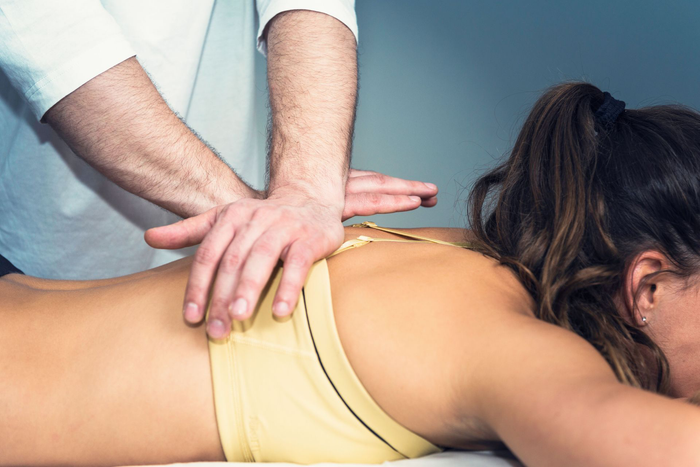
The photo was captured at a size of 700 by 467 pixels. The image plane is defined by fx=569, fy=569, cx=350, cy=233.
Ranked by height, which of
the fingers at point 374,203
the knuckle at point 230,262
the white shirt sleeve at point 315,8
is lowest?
the knuckle at point 230,262

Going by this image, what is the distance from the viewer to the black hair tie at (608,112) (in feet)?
3.42

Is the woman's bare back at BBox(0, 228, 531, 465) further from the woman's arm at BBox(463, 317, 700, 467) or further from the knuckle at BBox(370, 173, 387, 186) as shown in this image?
the knuckle at BBox(370, 173, 387, 186)

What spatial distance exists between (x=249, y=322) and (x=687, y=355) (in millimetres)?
718

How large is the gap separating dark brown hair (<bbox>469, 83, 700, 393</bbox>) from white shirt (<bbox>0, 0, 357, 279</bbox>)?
2.23 feet

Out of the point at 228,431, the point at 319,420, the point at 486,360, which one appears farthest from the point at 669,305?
the point at 228,431

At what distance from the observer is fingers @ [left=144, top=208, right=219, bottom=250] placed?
876mm

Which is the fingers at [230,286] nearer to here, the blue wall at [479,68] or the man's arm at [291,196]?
the man's arm at [291,196]

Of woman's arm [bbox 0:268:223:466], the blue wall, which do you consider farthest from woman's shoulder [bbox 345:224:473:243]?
the blue wall

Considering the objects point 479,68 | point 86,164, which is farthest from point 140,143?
point 479,68

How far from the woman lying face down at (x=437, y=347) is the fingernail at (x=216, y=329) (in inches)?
1.4

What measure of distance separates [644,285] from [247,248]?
649mm

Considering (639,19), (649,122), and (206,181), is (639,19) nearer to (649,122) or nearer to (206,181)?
(649,122)

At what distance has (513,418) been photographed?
2.05ft

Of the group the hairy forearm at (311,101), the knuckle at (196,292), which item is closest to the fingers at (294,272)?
the knuckle at (196,292)
